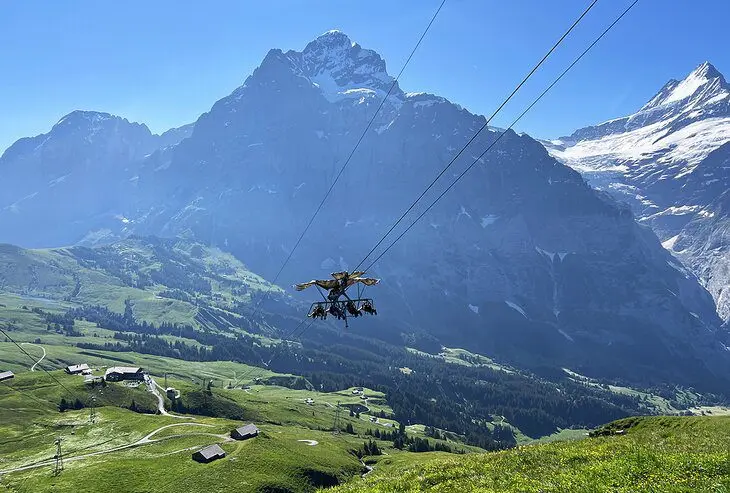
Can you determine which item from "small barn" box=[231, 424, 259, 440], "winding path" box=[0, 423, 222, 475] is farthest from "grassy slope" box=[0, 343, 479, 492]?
"small barn" box=[231, 424, 259, 440]

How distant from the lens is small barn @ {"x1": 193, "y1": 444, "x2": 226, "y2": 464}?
119 metres

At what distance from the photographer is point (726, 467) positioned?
30.0 metres

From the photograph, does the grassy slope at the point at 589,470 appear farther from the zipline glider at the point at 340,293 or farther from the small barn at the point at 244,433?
the small barn at the point at 244,433

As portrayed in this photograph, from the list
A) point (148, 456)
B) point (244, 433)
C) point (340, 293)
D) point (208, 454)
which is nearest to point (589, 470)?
point (340, 293)

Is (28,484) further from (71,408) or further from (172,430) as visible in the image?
(71,408)

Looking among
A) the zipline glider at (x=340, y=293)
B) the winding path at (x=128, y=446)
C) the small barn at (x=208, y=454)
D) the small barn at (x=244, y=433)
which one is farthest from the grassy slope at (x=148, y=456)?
the zipline glider at (x=340, y=293)

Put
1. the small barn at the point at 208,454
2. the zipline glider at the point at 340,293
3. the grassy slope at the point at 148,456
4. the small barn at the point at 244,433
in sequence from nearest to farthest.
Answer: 1. the zipline glider at the point at 340,293
2. the grassy slope at the point at 148,456
3. the small barn at the point at 208,454
4. the small barn at the point at 244,433

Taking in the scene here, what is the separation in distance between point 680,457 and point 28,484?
12304cm

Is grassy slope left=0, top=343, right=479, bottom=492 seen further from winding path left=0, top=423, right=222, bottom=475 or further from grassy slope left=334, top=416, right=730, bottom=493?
grassy slope left=334, top=416, right=730, bottom=493

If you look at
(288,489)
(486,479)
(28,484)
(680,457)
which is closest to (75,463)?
(28,484)

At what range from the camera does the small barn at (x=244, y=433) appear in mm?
141363

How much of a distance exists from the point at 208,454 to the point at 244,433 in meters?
22.4

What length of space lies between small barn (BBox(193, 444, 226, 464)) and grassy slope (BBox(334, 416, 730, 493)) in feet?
286

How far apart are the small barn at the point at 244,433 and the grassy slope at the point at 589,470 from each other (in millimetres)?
105869
